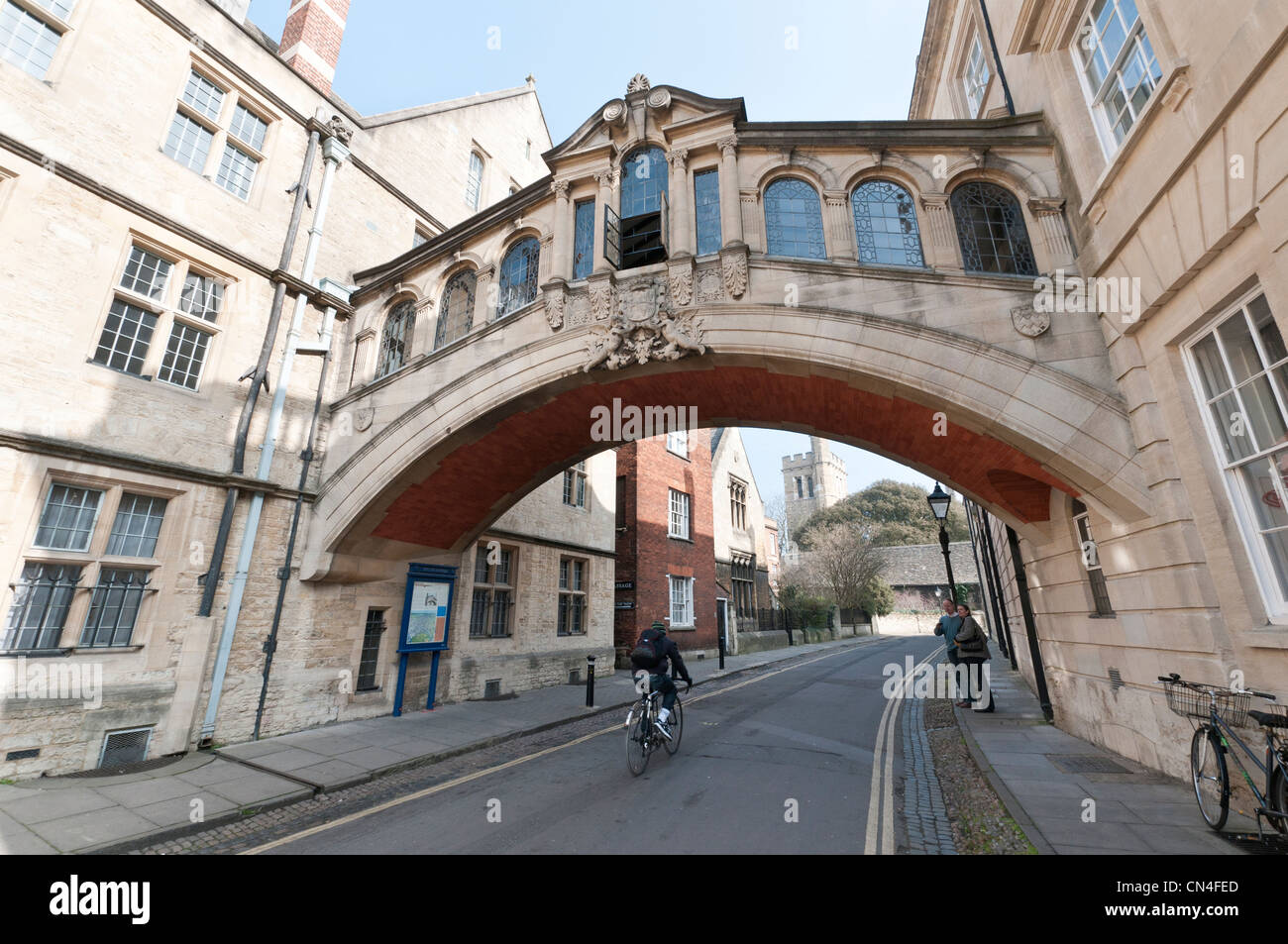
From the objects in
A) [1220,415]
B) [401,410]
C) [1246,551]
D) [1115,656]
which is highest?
[401,410]

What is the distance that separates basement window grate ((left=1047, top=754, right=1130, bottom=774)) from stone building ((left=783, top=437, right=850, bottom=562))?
70.3m

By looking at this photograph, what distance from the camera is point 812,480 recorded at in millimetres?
81938

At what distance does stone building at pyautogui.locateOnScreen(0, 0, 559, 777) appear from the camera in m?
7.08

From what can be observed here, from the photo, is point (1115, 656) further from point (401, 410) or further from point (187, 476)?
point (187, 476)

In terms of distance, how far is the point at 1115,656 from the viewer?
6.68 m

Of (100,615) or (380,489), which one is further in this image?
(380,489)

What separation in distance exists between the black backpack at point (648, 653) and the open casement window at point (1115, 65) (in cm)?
806

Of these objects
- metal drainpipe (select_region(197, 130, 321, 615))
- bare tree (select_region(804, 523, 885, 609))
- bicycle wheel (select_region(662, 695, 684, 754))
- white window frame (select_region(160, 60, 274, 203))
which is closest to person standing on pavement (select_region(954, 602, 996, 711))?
bicycle wheel (select_region(662, 695, 684, 754))

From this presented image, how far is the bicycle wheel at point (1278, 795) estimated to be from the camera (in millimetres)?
3775

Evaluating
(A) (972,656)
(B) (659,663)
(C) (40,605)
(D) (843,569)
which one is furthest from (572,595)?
(D) (843,569)

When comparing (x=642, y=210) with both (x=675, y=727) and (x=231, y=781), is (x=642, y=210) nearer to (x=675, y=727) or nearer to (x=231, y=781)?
(x=675, y=727)

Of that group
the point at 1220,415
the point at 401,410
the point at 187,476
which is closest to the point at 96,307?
the point at 187,476

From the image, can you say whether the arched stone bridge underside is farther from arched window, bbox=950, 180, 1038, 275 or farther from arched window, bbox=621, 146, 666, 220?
arched window, bbox=621, 146, 666, 220
